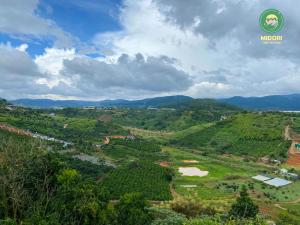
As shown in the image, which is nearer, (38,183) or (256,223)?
(256,223)

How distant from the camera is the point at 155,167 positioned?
365 feet

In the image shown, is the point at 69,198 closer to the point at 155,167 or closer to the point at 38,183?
the point at 38,183

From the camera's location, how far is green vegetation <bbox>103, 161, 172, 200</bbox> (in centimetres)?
8438

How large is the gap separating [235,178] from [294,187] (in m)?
16.9

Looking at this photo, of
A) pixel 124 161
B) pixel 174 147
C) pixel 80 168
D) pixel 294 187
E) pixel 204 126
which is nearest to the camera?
pixel 294 187

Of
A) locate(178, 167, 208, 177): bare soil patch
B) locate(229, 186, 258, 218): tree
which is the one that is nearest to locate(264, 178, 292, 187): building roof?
locate(178, 167, 208, 177): bare soil patch

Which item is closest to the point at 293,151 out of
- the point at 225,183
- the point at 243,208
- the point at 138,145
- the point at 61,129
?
the point at 225,183

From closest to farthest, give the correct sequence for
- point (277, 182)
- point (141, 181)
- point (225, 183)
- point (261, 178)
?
1. point (141, 181)
2. point (225, 183)
3. point (277, 182)
4. point (261, 178)

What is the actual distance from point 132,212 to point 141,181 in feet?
145

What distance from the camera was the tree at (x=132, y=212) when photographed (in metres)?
49.7

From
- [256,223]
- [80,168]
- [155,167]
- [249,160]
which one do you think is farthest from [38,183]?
[249,160]

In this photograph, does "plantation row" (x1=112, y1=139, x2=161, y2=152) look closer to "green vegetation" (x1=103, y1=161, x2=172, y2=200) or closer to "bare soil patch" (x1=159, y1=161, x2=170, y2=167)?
"bare soil patch" (x1=159, y1=161, x2=170, y2=167)

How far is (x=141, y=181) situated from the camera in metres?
94.6

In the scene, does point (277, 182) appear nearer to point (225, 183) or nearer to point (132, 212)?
point (225, 183)
